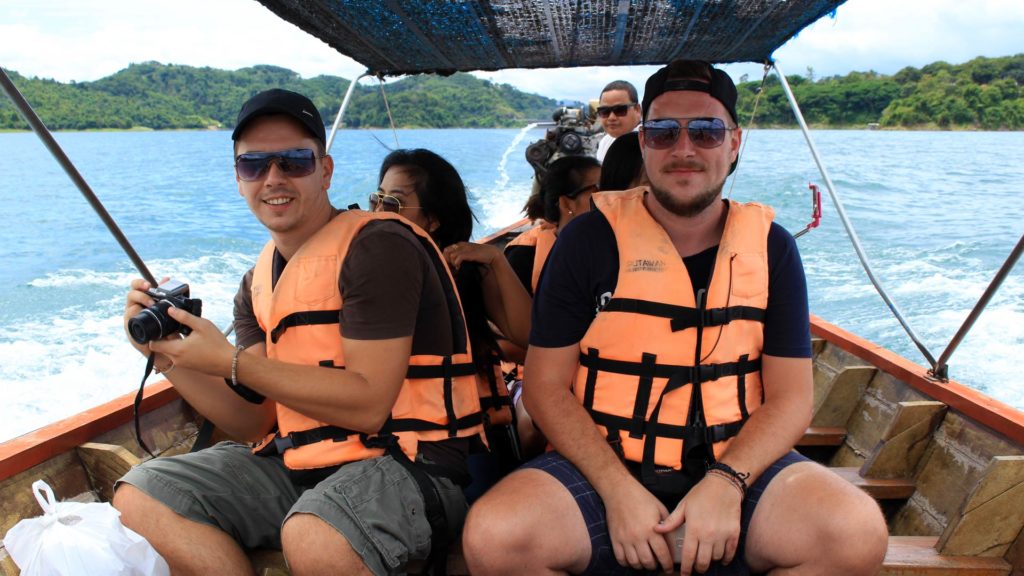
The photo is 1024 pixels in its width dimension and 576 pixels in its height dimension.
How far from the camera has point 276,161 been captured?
1693 millimetres

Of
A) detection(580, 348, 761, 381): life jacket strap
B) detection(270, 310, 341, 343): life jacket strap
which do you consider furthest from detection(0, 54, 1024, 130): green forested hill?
detection(580, 348, 761, 381): life jacket strap

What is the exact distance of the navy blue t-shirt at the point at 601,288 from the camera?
1.76 meters

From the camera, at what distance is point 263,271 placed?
1874mm

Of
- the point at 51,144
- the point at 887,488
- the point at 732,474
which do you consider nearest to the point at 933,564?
the point at 887,488

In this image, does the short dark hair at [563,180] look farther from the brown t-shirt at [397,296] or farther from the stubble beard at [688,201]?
the brown t-shirt at [397,296]

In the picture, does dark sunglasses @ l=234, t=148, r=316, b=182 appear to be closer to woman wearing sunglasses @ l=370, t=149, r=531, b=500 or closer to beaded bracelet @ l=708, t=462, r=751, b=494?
woman wearing sunglasses @ l=370, t=149, r=531, b=500

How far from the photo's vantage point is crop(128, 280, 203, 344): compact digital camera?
1.44 m

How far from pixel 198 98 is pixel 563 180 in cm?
959

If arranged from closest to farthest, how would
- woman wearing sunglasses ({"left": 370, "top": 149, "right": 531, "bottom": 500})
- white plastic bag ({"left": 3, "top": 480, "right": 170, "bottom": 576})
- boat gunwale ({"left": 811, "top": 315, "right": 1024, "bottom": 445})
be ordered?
white plastic bag ({"left": 3, "top": 480, "right": 170, "bottom": 576}) → woman wearing sunglasses ({"left": 370, "top": 149, "right": 531, "bottom": 500}) → boat gunwale ({"left": 811, "top": 315, "right": 1024, "bottom": 445})

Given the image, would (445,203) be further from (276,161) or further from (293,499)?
(293,499)

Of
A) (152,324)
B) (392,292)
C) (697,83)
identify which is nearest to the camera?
(152,324)

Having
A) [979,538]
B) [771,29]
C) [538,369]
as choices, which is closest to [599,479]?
Result: [538,369]

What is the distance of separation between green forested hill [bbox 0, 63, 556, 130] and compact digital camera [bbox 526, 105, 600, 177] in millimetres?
687

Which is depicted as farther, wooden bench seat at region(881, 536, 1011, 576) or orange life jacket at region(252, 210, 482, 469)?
wooden bench seat at region(881, 536, 1011, 576)
